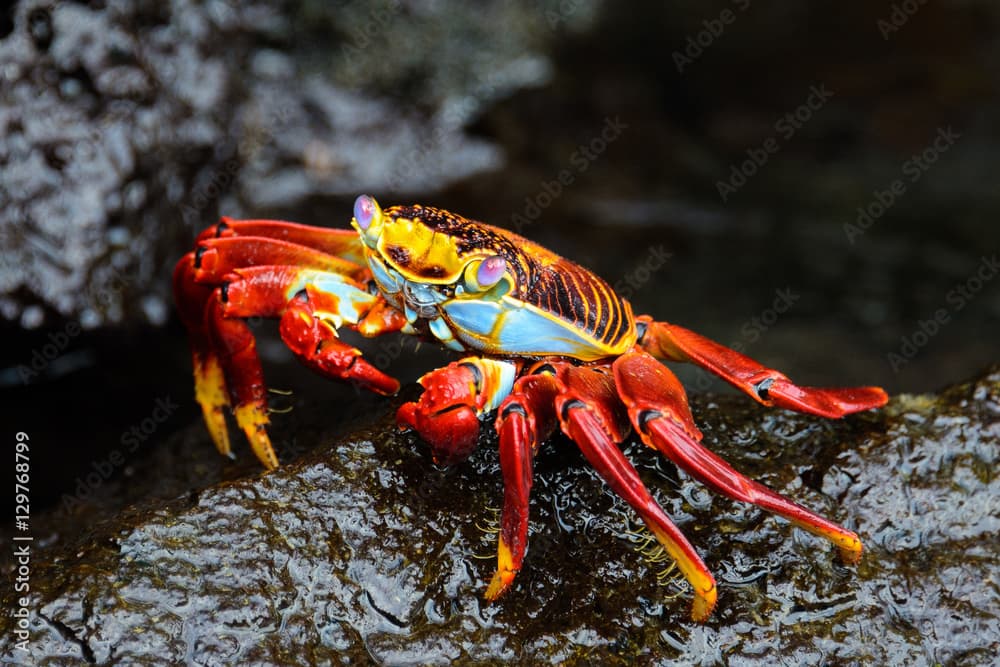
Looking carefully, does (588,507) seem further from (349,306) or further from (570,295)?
(349,306)

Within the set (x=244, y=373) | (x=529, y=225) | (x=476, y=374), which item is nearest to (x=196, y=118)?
(x=529, y=225)

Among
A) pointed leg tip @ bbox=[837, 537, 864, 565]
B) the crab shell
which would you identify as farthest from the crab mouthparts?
pointed leg tip @ bbox=[837, 537, 864, 565]

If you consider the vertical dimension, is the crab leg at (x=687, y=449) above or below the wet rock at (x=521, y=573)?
above

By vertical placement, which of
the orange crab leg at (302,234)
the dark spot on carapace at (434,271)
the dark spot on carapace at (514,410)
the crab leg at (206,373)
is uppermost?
the dark spot on carapace at (434,271)

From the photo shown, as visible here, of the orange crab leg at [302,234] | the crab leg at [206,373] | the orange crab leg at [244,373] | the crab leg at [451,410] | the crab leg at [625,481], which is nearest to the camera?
the crab leg at [625,481]

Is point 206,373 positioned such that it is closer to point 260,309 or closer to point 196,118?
point 260,309

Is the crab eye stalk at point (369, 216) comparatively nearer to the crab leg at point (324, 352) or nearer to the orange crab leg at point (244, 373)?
the crab leg at point (324, 352)

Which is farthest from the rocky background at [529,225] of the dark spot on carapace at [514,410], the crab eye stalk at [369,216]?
the crab eye stalk at [369,216]
